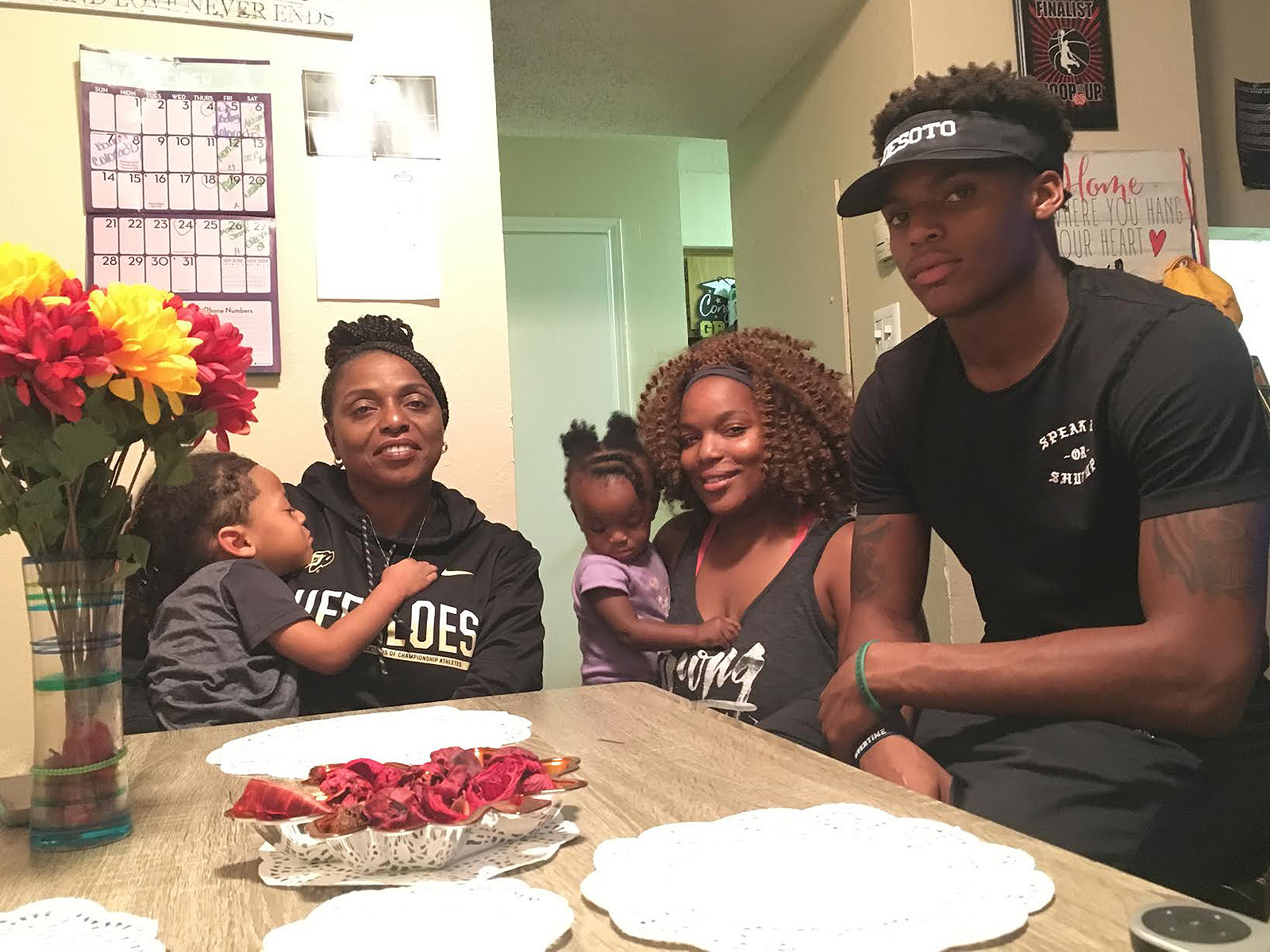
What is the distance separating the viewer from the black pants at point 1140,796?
3.30 ft

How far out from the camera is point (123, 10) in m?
1.78

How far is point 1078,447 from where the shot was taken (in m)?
1.13

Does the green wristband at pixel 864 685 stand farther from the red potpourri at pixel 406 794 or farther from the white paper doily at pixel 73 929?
the white paper doily at pixel 73 929

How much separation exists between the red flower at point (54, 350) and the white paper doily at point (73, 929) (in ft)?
1.11

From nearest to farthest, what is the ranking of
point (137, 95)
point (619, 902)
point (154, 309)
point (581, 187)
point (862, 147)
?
point (619, 902) → point (154, 309) → point (137, 95) → point (862, 147) → point (581, 187)

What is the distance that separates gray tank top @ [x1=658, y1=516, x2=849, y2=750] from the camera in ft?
4.63

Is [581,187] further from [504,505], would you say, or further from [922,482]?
[922,482]

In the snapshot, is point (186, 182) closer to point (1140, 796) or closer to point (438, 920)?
point (438, 920)

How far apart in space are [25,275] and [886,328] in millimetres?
1865

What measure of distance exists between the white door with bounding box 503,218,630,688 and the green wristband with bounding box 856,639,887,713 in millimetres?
2800

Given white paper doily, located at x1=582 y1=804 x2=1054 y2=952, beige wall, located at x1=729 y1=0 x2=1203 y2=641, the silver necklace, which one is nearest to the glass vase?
white paper doily, located at x1=582 y1=804 x2=1054 y2=952

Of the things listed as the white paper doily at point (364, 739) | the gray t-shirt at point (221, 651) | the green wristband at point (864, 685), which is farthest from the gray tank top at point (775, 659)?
the gray t-shirt at point (221, 651)

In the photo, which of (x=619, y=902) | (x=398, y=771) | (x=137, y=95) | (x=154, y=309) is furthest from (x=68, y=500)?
(x=137, y=95)

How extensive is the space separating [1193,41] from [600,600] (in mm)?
1954
